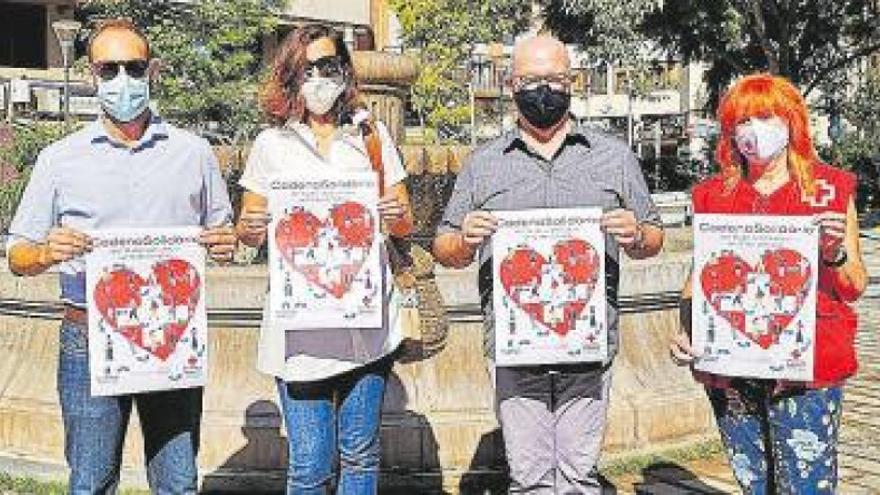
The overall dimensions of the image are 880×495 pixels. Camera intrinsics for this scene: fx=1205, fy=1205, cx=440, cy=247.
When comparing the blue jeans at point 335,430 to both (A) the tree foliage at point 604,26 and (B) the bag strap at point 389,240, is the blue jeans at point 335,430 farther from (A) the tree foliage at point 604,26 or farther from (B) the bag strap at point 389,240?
(A) the tree foliage at point 604,26

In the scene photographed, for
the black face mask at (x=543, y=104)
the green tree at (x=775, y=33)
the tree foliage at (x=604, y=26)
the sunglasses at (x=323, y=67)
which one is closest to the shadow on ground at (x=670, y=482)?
the black face mask at (x=543, y=104)

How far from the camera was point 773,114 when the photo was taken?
3686 mm

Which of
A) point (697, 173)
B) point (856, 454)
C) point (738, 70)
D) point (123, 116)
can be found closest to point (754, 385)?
point (123, 116)

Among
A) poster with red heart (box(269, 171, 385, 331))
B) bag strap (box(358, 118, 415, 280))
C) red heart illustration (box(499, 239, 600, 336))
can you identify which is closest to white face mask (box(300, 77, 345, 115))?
bag strap (box(358, 118, 415, 280))

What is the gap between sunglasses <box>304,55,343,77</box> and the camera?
402 centimetres

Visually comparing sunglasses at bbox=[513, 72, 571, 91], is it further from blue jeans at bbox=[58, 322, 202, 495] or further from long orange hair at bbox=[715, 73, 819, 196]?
blue jeans at bbox=[58, 322, 202, 495]

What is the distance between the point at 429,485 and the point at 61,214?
2.56 metres

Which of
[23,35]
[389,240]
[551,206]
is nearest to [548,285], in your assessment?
[551,206]

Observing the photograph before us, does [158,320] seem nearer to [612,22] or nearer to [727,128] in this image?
[727,128]

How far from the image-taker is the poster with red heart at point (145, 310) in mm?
3789

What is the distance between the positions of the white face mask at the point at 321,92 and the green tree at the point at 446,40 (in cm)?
3363

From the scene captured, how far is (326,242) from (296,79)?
0.56 metres

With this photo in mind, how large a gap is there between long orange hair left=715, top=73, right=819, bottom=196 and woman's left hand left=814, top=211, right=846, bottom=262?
0.10 metres

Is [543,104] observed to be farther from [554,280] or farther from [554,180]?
[554,280]
